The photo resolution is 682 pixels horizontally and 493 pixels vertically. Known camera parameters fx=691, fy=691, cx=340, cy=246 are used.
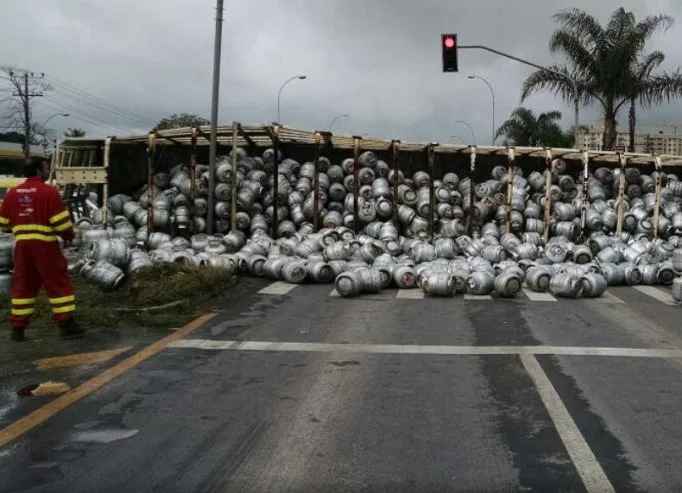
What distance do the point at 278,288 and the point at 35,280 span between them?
218 inches

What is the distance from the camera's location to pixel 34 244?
7.50 m

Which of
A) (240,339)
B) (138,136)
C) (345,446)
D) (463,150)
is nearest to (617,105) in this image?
(463,150)

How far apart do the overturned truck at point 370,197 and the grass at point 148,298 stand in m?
3.65

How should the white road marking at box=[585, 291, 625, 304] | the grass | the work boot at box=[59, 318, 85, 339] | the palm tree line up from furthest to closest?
the palm tree
the white road marking at box=[585, 291, 625, 304]
the grass
the work boot at box=[59, 318, 85, 339]

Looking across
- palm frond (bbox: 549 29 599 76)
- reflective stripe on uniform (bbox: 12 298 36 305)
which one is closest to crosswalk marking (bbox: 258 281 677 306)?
reflective stripe on uniform (bbox: 12 298 36 305)

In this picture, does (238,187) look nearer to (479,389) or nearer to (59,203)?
(59,203)

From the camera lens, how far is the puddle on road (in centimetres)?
466

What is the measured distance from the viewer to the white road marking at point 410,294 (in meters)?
12.0

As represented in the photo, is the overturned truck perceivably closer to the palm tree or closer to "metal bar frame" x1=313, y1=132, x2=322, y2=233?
"metal bar frame" x1=313, y1=132, x2=322, y2=233

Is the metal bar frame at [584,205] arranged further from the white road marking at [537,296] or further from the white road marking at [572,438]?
the white road marking at [572,438]

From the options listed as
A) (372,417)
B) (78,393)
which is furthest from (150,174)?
(372,417)

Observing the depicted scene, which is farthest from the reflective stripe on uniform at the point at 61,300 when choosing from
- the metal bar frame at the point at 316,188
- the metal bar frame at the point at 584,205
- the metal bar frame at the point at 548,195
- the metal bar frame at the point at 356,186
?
the metal bar frame at the point at 584,205

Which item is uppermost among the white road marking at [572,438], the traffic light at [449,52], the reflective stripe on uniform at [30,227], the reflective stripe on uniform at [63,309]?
the traffic light at [449,52]

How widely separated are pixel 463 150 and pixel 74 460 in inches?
644
